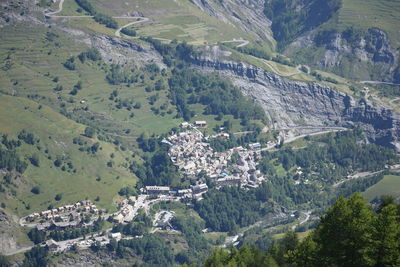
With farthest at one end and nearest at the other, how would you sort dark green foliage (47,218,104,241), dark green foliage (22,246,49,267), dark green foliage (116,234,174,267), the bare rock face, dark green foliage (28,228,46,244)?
dark green foliage (47,218,104,241) < dark green foliage (116,234,174,267) < dark green foliage (28,228,46,244) < the bare rock face < dark green foliage (22,246,49,267)

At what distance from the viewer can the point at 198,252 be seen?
18912 centimetres

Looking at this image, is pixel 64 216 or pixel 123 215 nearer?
pixel 64 216

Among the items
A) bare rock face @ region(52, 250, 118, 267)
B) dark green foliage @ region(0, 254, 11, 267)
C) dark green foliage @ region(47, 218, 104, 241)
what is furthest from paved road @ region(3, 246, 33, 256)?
bare rock face @ region(52, 250, 118, 267)

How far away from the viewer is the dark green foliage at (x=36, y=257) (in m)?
175

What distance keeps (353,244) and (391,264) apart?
6.01 meters

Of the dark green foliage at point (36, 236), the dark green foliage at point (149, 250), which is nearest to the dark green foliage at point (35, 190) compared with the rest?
the dark green foliage at point (36, 236)

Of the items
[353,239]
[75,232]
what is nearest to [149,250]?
[75,232]

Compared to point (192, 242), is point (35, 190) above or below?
above

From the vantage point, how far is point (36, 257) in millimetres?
176750

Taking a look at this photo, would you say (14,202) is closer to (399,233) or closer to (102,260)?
(102,260)

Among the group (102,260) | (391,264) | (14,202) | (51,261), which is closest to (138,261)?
(102,260)

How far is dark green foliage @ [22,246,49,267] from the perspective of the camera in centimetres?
17512

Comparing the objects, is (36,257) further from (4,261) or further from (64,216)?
(64,216)

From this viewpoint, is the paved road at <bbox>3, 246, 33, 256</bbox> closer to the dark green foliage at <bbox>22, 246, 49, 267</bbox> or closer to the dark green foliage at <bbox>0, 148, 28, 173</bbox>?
the dark green foliage at <bbox>22, 246, 49, 267</bbox>
